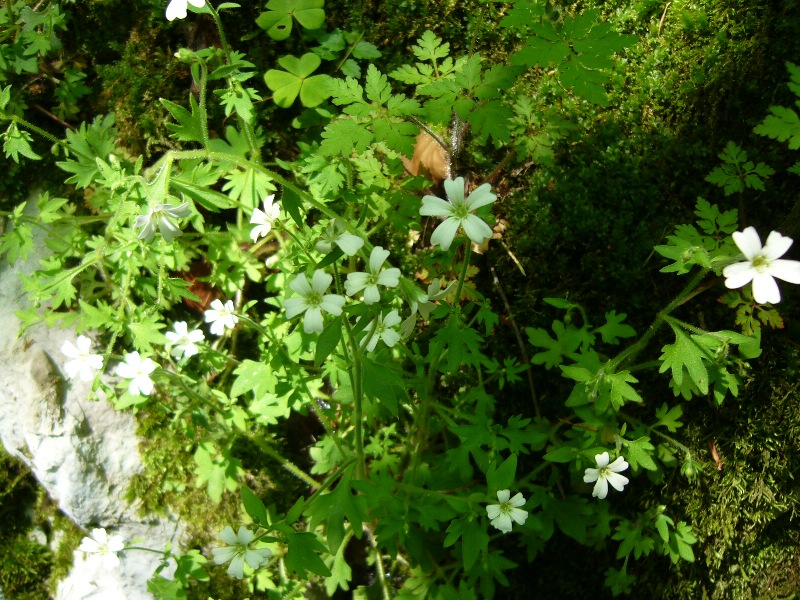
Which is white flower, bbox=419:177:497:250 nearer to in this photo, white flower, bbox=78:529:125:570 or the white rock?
white flower, bbox=78:529:125:570

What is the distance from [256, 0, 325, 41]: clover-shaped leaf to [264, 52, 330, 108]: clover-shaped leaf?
15cm

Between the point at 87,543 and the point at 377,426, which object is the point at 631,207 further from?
the point at 87,543

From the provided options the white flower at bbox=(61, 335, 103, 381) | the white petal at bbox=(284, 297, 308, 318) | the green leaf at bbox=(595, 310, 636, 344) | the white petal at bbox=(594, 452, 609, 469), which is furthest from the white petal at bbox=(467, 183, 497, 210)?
the white flower at bbox=(61, 335, 103, 381)

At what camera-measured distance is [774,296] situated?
1834 millimetres

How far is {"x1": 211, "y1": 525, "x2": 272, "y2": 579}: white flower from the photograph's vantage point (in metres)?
2.20

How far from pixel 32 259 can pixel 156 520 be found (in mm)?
1716

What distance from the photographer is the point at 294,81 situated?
121 inches

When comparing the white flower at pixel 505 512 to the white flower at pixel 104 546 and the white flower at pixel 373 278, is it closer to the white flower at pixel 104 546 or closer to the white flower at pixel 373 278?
the white flower at pixel 373 278

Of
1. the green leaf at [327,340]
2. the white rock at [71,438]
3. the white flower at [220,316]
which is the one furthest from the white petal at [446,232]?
the white rock at [71,438]

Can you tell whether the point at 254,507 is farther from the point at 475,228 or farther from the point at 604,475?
the point at 604,475

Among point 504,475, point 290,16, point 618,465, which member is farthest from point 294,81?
point 618,465

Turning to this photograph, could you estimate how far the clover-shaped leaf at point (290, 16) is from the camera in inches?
120

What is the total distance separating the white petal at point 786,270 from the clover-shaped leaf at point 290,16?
2.41m

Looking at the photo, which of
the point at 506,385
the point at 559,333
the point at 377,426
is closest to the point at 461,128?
the point at 559,333
